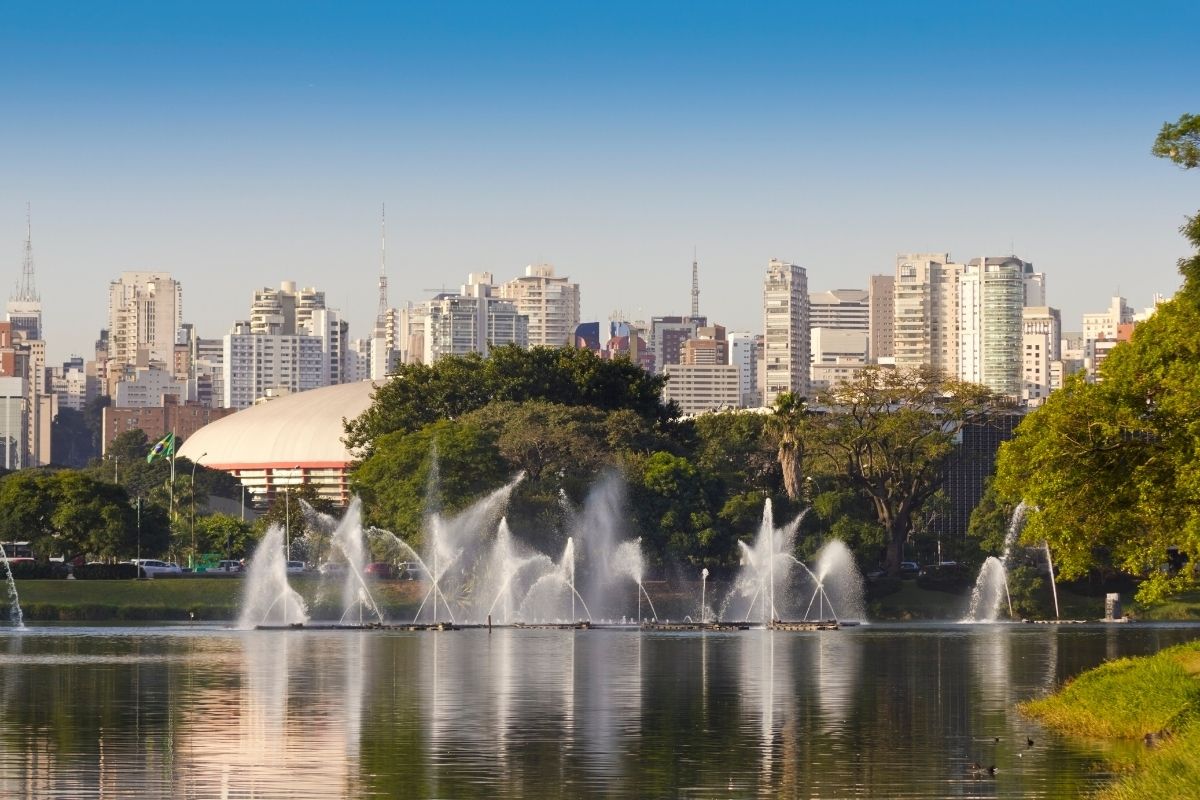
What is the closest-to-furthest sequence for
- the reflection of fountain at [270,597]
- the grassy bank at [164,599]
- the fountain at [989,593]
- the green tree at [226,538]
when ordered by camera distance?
the reflection of fountain at [270,597], the grassy bank at [164,599], the fountain at [989,593], the green tree at [226,538]

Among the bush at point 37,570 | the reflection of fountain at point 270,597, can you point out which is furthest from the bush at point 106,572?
the reflection of fountain at point 270,597

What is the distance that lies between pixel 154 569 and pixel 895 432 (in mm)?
40312

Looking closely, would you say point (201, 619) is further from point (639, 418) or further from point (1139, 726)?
point (1139, 726)

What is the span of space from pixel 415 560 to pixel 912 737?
2696 inches

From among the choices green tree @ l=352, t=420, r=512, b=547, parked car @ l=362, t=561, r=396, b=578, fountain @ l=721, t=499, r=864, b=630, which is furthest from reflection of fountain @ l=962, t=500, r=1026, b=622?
parked car @ l=362, t=561, r=396, b=578

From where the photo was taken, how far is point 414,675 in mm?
54844

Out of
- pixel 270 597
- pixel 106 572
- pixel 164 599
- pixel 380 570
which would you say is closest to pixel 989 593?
pixel 380 570

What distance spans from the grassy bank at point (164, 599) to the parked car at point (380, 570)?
2.87 metres

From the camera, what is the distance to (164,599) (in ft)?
334

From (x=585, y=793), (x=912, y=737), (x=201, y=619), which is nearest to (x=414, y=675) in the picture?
(x=912, y=737)

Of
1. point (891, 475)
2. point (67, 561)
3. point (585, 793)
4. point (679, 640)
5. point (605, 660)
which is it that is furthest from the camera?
point (891, 475)

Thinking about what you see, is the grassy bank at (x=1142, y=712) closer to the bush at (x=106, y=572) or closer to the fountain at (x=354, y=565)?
the fountain at (x=354, y=565)

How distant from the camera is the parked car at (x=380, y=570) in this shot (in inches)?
4237

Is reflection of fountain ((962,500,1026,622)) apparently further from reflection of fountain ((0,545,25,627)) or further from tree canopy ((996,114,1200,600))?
→ tree canopy ((996,114,1200,600))
